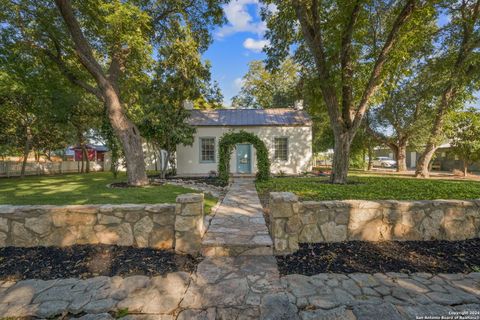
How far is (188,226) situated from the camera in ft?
10.6

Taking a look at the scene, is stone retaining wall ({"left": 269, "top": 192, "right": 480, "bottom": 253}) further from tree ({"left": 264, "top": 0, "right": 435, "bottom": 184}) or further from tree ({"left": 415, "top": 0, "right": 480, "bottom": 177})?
tree ({"left": 415, "top": 0, "right": 480, "bottom": 177})

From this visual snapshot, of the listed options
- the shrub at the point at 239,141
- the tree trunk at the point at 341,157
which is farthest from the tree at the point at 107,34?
the tree trunk at the point at 341,157

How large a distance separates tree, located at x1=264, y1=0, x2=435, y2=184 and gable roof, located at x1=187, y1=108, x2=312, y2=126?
17.7 feet

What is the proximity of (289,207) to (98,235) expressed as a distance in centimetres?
299

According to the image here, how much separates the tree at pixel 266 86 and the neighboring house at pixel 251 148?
1015 centimetres

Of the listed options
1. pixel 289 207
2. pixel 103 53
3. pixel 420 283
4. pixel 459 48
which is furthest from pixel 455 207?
pixel 103 53

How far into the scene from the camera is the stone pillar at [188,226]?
3.21m

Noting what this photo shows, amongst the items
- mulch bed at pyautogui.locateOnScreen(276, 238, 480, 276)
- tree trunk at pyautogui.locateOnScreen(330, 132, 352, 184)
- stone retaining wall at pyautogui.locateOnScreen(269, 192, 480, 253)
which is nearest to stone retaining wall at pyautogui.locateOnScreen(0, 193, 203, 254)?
mulch bed at pyautogui.locateOnScreen(276, 238, 480, 276)

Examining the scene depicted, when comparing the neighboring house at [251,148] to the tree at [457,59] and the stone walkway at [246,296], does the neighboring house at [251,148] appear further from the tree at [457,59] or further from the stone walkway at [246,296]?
the stone walkway at [246,296]

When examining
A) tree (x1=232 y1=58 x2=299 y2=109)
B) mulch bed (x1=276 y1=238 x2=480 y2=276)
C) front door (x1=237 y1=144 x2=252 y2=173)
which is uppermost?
tree (x1=232 y1=58 x2=299 y2=109)

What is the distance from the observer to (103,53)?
10086mm

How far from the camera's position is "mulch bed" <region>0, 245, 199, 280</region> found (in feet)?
9.25

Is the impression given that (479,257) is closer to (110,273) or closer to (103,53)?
(110,273)

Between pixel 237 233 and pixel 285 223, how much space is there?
0.89 m
